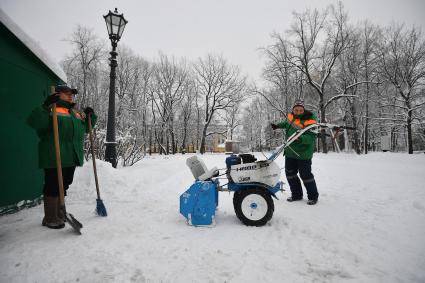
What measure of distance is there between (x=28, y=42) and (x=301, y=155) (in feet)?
17.1

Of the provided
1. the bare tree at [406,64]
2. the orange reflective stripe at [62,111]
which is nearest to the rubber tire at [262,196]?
the orange reflective stripe at [62,111]

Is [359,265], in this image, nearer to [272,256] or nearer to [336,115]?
[272,256]

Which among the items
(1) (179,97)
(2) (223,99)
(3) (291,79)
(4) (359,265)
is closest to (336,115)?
(3) (291,79)

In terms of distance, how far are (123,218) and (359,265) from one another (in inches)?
120

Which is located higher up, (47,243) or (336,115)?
(336,115)

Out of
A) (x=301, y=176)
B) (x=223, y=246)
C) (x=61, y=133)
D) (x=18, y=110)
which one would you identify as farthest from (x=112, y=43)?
(x=223, y=246)

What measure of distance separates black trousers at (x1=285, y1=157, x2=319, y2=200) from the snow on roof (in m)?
5.05

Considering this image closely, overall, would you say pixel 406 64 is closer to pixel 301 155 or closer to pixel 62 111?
pixel 301 155

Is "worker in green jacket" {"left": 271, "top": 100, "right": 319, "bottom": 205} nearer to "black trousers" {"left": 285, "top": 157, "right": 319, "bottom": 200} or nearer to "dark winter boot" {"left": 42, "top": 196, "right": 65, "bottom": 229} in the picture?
"black trousers" {"left": 285, "top": 157, "right": 319, "bottom": 200}

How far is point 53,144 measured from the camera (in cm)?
311

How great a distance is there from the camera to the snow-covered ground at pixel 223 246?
2047mm

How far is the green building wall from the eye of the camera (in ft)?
11.7

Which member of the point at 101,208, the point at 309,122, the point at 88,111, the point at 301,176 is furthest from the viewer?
the point at 301,176

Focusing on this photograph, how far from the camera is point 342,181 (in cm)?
658
